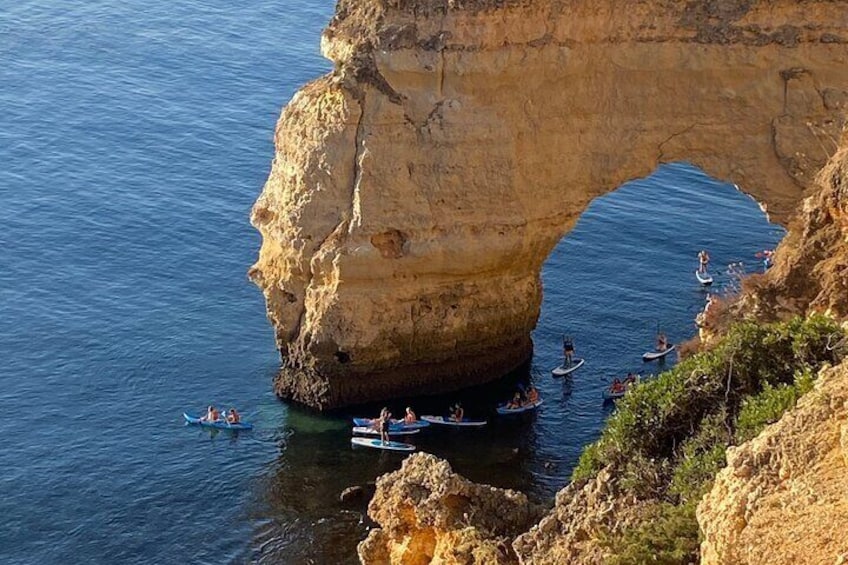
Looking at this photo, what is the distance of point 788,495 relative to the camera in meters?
13.7

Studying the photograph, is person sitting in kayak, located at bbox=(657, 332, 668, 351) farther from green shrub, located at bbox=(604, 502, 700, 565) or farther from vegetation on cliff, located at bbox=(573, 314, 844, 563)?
green shrub, located at bbox=(604, 502, 700, 565)

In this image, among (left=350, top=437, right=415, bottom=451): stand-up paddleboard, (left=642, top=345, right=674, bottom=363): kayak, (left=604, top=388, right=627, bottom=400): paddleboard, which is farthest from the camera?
(left=642, top=345, right=674, bottom=363): kayak

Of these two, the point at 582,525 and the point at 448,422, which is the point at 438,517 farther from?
the point at 448,422

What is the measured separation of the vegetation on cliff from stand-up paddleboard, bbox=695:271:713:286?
24.2 metres

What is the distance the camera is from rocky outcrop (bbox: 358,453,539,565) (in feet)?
65.5

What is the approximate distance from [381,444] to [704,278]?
1550 cm

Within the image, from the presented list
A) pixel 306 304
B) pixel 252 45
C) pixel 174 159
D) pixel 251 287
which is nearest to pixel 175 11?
pixel 252 45

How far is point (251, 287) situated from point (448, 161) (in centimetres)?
1238

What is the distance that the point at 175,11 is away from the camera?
237ft

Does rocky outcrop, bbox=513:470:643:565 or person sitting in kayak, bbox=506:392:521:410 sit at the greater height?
rocky outcrop, bbox=513:470:643:565

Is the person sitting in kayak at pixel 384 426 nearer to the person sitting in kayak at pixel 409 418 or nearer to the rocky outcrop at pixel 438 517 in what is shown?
the person sitting in kayak at pixel 409 418

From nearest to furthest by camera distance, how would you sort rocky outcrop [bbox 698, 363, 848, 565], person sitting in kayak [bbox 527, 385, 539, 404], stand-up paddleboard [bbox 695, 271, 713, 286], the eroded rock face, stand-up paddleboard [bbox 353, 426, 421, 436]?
rocky outcrop [bbox 698, 363, 848, 565] → the eroded rock face → stand-up paddleboard [bbox 353, 426, 421, 436] → person sitting in kayak [bbox 527, 385, 539, 404] → stand-up paddleboard [bbox 695, 271, 713, 286]

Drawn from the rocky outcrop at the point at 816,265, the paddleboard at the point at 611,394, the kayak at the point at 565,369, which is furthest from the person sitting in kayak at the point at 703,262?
the rocky outcrop at the point at 816,265

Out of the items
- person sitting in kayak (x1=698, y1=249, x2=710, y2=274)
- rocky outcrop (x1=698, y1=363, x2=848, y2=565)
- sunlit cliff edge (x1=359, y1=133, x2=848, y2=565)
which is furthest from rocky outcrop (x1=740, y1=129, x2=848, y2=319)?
person sitting in kayak (x1=698, y1=249, x2=710, y2=274)
